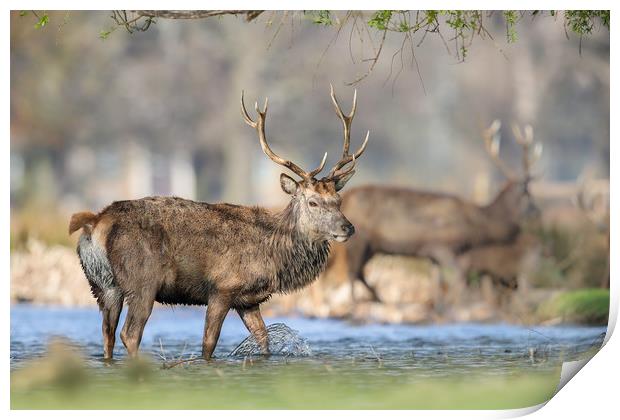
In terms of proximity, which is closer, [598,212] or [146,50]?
[598,212]

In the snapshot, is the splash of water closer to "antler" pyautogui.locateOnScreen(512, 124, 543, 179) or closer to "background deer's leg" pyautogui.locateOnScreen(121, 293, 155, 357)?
"background deer's leg" pyautogui.locateOnScreen(121, 293, 155, 357)

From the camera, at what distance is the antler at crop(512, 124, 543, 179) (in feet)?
51.9

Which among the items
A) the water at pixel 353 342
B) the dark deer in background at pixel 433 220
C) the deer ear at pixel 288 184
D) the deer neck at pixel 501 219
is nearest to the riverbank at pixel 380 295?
the dark deer in background at pixel 433 220

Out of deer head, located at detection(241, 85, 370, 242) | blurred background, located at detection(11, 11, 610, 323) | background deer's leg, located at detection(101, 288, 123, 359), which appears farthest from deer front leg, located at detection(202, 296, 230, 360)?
blurred background, located at detection(11, 11, 610, 323)

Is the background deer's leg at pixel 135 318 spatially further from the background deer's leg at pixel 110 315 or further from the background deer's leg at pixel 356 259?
the background deer's leg at pixel 356 259

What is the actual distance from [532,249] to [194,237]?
659 cm

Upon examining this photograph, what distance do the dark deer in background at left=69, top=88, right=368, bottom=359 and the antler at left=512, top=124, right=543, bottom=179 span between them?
5494mm

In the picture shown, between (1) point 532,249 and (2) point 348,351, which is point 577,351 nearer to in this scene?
(2) point 348,351

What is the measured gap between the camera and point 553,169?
15.8 m

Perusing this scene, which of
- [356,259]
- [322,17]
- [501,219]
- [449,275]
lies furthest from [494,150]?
[322,17]

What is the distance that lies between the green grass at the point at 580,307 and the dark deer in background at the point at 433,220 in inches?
52.2

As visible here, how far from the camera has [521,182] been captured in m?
15.9

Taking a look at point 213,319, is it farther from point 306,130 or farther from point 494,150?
point 306,130
